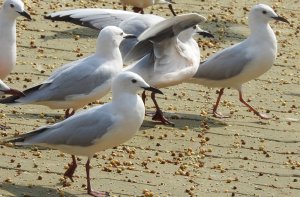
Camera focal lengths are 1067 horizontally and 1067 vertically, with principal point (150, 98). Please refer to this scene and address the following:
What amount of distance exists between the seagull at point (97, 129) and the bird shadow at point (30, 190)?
22 cm

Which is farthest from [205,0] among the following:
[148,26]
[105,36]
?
[105,36]

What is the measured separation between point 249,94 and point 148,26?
5.12ft

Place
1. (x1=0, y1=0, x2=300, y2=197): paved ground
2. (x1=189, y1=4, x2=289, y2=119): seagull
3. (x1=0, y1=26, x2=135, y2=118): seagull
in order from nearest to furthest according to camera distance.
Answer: (x1=0, y1=0, x2=300, y2=197): paved ground, (x1=0, y1=26, x2=135, y2=118): seagull, (x1=189, y1=4, x2=289, y2=119): seagull

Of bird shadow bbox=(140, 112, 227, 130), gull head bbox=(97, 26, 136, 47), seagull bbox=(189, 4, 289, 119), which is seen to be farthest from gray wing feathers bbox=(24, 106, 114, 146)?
seagull bbox=(189, 4, 289, 119)

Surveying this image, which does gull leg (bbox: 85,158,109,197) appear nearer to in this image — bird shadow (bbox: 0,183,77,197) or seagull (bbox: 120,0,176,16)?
bird shadow (bbox: 0,183,77,197)

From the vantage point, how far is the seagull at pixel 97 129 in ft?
22.0

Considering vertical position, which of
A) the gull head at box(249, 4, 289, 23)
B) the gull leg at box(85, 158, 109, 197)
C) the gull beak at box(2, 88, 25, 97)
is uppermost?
the gull head at box(249, 4, 289, 23)

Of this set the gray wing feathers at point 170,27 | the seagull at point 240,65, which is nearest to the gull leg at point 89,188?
the gray wing feathers at point 170,27

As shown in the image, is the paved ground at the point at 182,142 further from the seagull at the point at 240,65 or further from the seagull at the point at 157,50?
the seagull at the point at 157,50

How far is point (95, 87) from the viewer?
7691 mm

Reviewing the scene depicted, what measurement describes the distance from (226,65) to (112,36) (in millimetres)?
1598

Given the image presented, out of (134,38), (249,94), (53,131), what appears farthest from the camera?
(249,94)

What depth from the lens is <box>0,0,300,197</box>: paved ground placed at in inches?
279

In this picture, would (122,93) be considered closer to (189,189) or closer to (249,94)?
(189,189)
